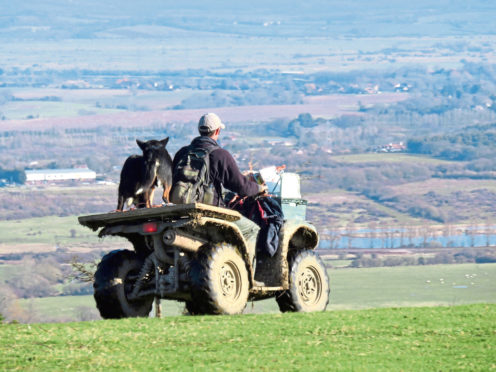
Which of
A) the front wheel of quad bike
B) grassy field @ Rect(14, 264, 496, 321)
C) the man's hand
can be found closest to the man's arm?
the man's hand

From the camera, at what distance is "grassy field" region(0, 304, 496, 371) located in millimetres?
12445

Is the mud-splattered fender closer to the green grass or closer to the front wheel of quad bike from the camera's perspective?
the front wheel of quad bike

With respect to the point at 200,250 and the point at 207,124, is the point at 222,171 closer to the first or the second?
the point at 207,124

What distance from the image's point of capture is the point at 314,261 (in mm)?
17656

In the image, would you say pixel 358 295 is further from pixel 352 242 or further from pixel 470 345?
pixel 470 345

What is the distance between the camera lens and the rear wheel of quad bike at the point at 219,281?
15.5 metres

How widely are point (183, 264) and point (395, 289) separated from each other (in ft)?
236

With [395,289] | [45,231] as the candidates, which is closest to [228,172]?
[395,289]

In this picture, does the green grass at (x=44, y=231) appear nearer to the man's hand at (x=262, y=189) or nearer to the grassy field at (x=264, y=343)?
the man's hand at (x=262, y=189)

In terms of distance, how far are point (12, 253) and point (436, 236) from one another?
52588 millimetres

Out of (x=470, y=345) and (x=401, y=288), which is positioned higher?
(x=470, y=345)

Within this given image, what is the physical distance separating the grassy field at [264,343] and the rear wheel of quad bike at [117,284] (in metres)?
1.19

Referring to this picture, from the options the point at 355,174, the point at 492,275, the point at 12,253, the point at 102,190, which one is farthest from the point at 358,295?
the point at 355,174

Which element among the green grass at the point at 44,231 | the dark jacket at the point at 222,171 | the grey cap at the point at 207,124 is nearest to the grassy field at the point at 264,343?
the dark jacket at the point at 222,171
